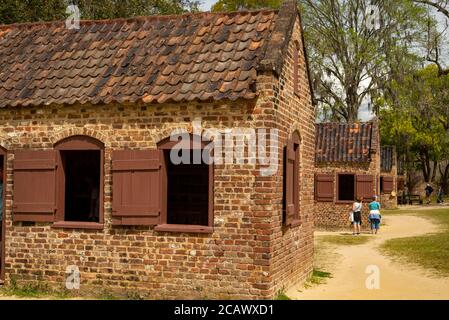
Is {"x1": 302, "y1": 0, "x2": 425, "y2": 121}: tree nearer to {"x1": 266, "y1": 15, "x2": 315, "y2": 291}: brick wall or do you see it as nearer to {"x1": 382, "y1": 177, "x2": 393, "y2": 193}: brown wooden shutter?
{"x1": 382, "y1": 177, "x2": 393, "y2": 193}: brown wooden shutter

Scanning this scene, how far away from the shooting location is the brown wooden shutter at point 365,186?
27.3 meters

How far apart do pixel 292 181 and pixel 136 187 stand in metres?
3.28

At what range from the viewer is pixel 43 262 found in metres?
10.8

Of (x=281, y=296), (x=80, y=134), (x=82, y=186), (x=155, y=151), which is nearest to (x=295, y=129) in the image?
(x=155, y=151)

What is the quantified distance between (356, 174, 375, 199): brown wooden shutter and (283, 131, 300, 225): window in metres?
16.0

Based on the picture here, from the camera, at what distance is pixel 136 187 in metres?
10.2

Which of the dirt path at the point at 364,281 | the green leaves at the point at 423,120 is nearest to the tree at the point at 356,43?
the green leaves at the point at 423,120

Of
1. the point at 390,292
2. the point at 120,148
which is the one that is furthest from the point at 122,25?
the point at 390,292

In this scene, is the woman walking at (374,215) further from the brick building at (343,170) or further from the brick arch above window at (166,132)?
the brick arch above window at (166,132)

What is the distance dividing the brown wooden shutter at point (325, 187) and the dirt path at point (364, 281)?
272 inches

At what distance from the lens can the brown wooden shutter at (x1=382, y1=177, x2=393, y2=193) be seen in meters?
39.6

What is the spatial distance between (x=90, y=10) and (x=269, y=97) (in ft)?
61.6

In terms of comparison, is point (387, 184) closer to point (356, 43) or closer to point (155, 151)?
point (356, 43)

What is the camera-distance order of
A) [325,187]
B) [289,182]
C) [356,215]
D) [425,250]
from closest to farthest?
[289,182] < [425,250] < [356,215] < [325,187]
